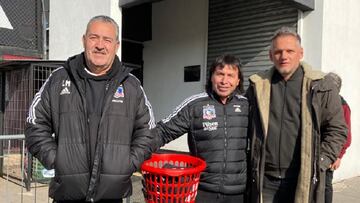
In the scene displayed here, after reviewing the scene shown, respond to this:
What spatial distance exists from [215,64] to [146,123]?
807mm

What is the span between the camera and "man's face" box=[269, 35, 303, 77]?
2779 millimetres

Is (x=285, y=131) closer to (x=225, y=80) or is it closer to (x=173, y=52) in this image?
(x=225, y=80)

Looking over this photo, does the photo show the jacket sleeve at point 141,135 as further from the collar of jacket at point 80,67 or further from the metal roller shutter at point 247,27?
the metal roller shutter at point 247,27

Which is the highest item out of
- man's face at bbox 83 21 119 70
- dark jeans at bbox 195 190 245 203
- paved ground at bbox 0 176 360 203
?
man's face at bbox 83 21 119 70

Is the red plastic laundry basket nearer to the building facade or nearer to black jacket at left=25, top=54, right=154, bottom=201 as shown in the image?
black jacket at left=25, top=54, right=154, bottom=201

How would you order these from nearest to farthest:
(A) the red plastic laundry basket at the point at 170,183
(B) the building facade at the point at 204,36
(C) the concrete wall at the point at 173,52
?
(A) the red plastic laundry basket at the point at 170,183 → (B) the building facade at the point at 204,36 → (C) the concrete wall at the point at 173,52

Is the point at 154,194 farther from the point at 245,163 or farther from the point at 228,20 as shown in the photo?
the point at 228,20

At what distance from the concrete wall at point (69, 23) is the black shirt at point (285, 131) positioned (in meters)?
5.05

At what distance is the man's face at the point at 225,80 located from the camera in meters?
2.95

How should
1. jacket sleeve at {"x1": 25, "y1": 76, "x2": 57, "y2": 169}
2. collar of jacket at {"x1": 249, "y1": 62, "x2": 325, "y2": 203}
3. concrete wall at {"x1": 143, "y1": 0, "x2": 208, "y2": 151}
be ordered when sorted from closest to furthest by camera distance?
jacket sleeve at {"x1": 25, "y1": 76, "x2": 57, "y2": 169}, collar of jacket at {"x1": 249, "y1": 62, "x2": 325, "y2": 203}, concrete wall at {"x1": 143, "y1": 0, "x2": 208, "y2": 151}

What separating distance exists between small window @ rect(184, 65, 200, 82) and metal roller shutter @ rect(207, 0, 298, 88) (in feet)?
1.77

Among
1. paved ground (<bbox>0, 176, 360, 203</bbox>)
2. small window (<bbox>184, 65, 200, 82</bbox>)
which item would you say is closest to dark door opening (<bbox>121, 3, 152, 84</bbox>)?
small window (<bbox>184, 65, 200, 82</bbox>)

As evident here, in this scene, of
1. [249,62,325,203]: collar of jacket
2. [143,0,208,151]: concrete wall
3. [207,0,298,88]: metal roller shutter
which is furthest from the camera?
[143,0,208,151]: concrete wall

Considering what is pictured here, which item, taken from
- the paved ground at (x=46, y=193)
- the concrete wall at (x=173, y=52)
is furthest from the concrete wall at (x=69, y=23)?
the paved ground at (x=46, y=193)
